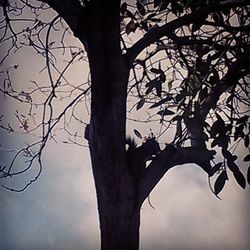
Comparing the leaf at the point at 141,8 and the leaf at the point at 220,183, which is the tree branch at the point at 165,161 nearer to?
the leaf at the point at 220,183

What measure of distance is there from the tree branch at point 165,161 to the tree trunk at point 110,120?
0.03 meters

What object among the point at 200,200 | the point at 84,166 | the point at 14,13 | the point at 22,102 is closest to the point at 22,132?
the point at 22,102

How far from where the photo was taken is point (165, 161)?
4.27ft

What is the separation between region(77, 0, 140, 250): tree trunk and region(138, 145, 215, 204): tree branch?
30 mm

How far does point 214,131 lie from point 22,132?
95cm

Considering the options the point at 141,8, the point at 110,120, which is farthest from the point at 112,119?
the point at 141,8

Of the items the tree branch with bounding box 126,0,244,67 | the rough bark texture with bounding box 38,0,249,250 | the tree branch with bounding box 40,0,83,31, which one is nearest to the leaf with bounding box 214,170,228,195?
the rough bark texture with bounding box 38,0,249,250

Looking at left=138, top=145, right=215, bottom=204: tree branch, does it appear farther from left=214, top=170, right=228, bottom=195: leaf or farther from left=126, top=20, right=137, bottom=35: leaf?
left=126, top=20, right=137, bottom=35: leaf

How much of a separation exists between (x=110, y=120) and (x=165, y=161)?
164 millimetres

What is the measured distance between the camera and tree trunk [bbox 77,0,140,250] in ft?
4.12

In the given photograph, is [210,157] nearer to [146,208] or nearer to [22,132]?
[146,208]

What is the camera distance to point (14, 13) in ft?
6.26

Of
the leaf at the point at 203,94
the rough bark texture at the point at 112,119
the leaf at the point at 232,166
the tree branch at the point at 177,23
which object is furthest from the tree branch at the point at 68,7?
the leaf at the point at 232,166

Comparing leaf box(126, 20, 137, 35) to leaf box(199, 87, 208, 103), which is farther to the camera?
leaf box(126, 20, 137, 35)
